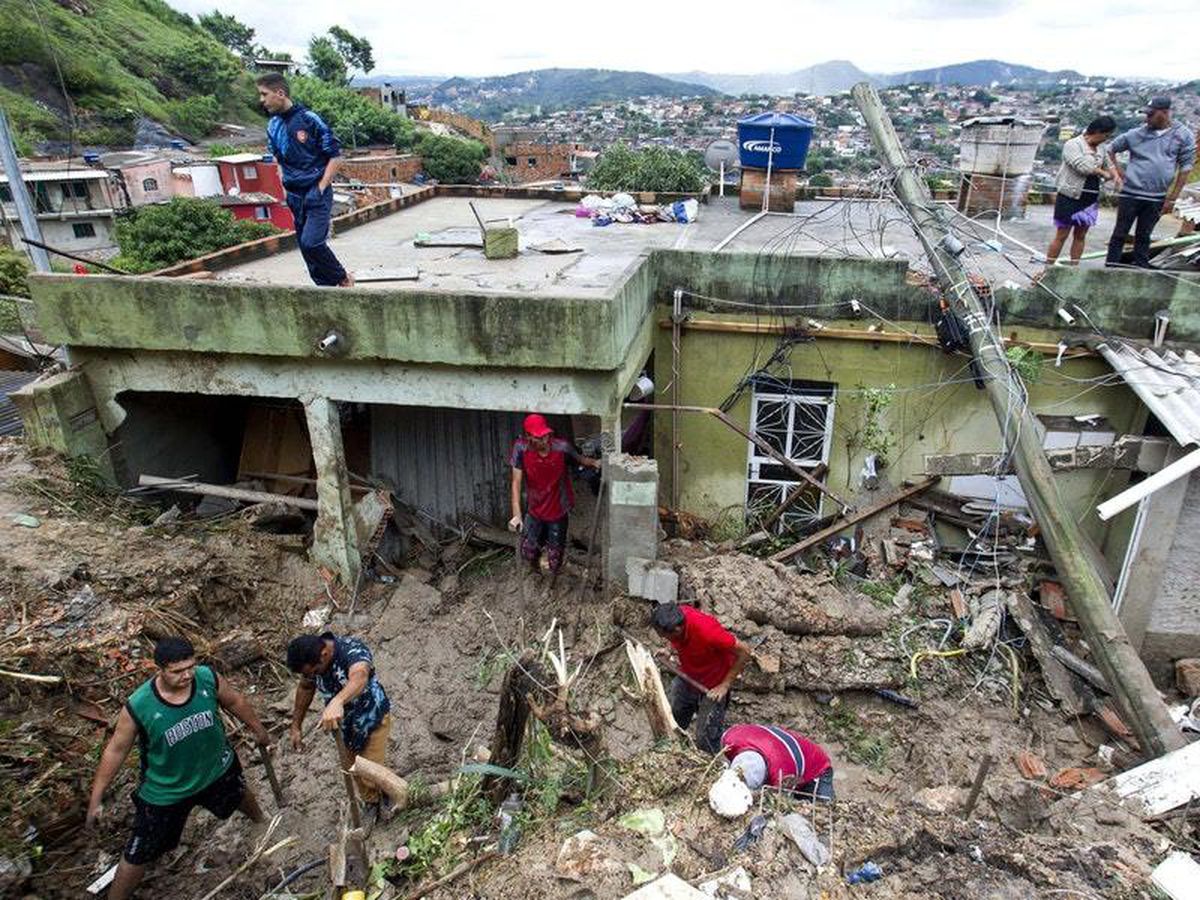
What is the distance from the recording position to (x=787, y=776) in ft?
13.9

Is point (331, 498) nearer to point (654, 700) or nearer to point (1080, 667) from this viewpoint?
point (654, 700)

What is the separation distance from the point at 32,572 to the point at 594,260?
6.74 metres

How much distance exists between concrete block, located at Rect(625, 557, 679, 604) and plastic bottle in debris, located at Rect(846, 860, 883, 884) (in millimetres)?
3615

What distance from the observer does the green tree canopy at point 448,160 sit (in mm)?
51094

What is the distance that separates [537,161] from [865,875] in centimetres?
5903

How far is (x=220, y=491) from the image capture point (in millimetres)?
8125

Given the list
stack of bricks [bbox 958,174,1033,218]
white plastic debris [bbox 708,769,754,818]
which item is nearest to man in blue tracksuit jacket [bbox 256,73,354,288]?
white plastic debris [bbox 708,769,754,818]

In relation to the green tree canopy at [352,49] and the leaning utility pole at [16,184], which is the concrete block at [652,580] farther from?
the green tree canopy at [352,49]

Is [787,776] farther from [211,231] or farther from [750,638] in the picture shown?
[211,231]

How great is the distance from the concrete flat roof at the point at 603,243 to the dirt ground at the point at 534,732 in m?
3.13

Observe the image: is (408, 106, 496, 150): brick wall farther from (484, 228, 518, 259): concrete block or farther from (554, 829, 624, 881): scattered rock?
(554, 829, 624, 881): scattered rock

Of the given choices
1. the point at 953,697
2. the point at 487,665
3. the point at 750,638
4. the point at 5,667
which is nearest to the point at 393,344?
the point at 487,665

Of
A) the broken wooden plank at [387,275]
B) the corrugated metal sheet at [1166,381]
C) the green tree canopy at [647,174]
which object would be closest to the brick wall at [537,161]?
the green tree canopy at [647,174]

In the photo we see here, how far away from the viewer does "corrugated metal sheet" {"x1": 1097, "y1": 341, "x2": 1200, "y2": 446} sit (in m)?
6.60
